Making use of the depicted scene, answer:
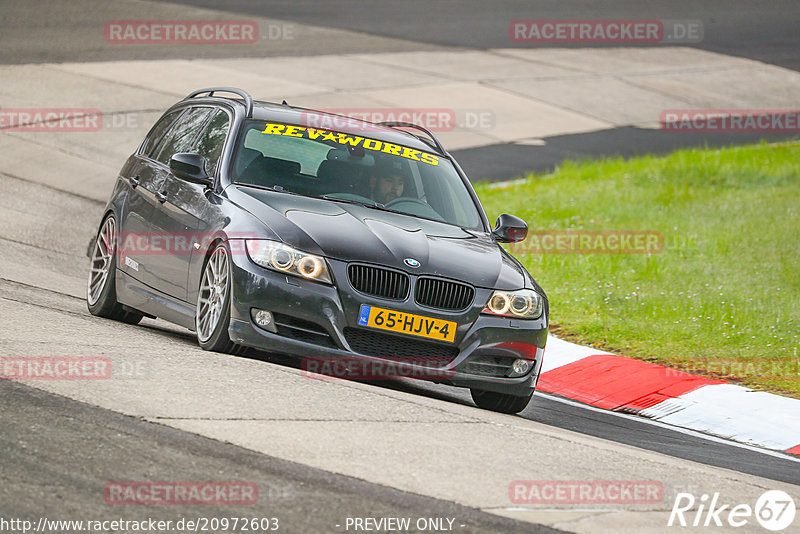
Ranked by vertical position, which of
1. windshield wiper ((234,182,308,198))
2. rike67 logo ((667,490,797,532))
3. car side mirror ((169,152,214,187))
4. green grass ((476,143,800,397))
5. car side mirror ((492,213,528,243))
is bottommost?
green grass ((476,143,800,397))

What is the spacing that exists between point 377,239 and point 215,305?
110 centimetres

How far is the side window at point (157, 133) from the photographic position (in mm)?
10195

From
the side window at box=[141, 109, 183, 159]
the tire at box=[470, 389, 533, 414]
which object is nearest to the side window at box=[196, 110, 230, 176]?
the side window at box=[141, 109, 183, 159]

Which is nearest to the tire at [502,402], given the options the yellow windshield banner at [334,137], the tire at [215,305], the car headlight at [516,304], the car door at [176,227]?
the car headlight at [516,304]

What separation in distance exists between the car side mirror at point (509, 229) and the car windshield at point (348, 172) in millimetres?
146

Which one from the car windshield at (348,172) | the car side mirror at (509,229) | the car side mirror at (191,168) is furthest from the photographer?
the car side mirror at (509,229)

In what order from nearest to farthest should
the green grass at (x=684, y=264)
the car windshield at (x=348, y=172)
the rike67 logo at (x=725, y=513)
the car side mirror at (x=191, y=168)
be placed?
the rike67 logo at (x=725, y=513) → the car side mirror at (x=191, y=168) → the car windshield at (x=348, y=172) → the green grass at (x=684, y=264)

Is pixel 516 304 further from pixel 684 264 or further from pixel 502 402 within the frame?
pixel 684 264

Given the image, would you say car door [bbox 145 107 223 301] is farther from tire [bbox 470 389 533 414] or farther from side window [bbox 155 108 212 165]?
tire [bbox 470 389 533 414]

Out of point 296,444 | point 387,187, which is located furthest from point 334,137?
point 296,444

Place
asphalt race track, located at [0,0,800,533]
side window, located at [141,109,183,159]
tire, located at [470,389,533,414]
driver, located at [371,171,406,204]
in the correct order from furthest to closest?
side window, located at [141,109,183,159]
driver, located at [371,171,406,204]
tire, located at [470,389,533,414]
asphalt race track, located at [0,0,800,533]

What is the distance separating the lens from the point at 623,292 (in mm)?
13352

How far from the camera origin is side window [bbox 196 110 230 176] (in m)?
9.06

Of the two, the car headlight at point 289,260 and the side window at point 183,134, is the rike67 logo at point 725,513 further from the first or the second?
the side window at point 183,134
